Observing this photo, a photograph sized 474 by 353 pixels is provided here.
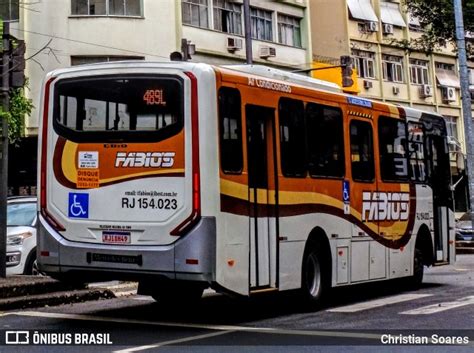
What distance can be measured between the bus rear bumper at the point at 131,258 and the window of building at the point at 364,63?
3493 cm

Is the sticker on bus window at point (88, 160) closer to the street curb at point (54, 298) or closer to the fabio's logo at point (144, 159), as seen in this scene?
the fabio's logo at point (144, 159)

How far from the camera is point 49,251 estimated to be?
1056cm

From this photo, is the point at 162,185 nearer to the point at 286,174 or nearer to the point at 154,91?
the point at 154,91

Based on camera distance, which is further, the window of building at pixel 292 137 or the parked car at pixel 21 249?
the parked car at pixel 21 249

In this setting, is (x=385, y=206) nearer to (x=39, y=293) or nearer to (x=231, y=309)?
(x=231, y=309)

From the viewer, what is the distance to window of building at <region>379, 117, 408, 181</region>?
14125mm

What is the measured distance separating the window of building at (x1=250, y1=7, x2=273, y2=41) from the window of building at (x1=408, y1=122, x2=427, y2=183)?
2245 cm

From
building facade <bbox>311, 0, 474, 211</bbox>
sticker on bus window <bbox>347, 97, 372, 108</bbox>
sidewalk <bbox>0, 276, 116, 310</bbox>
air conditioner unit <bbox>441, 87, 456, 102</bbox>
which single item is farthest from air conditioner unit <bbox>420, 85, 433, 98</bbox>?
sidewalk <bbox>0, 276, 116, 310</bbox>

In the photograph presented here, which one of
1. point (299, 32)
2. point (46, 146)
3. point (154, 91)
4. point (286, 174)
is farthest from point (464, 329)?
point (299, 32)

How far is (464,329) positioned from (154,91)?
4.81m

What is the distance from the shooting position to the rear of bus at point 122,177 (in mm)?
9883

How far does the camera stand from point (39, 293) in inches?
498

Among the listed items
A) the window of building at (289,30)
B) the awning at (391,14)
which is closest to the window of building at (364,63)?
the awning at (391,14)

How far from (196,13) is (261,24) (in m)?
4.49
